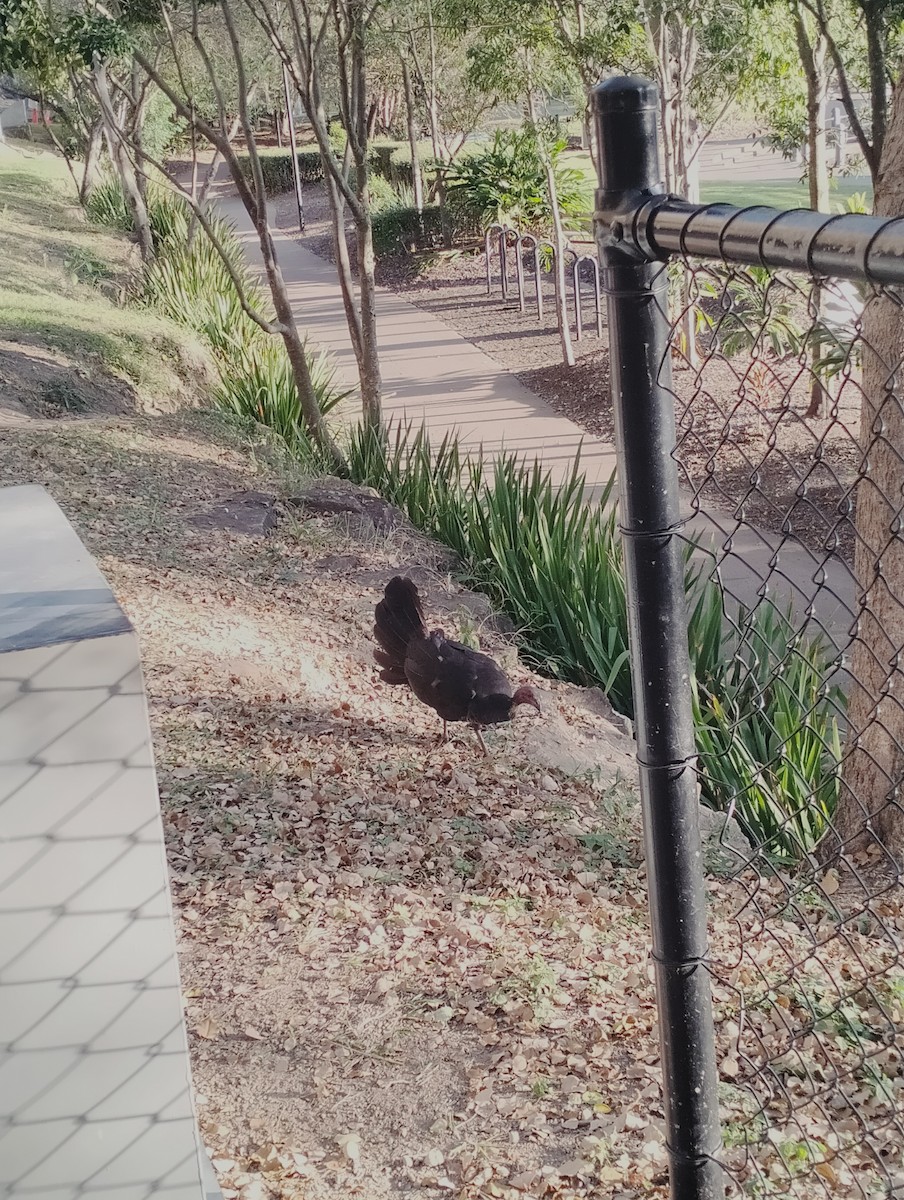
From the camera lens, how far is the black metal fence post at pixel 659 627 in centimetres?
139

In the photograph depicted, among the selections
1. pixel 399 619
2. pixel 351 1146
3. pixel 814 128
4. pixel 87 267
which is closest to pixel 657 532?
pixel 351 1146

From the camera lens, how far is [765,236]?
1206mm

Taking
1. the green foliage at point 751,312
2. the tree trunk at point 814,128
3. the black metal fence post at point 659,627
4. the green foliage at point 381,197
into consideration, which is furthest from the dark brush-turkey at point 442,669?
the green foliage at point 381,197

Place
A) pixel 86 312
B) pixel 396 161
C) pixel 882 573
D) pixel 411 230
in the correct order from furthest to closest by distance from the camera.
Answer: pixel 396 161
pixel 411 230
pixel 86 312
pixel 882 573

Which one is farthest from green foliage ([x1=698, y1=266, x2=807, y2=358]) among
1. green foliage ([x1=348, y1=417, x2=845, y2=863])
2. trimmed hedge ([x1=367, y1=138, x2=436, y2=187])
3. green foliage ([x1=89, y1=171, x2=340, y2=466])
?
trimmed hedge ([x1=367, y1=138, x2=436, y2=187])

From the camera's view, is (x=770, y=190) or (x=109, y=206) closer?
(x=109, y=206)

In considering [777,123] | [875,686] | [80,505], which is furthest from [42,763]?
[777,123]

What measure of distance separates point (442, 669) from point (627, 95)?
284 cm

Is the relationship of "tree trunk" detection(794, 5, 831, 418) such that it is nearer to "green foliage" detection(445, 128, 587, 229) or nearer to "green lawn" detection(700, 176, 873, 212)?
"green foliage" detection(445, 128, 587, 229)

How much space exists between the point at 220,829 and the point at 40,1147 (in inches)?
88.3

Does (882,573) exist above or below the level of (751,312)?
below

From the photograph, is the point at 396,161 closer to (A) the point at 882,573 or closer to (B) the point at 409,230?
(B) the point at 409,230

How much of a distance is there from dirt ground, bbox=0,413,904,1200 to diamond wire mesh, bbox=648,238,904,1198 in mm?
18

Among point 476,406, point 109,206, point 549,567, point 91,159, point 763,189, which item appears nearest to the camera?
point 549,567
